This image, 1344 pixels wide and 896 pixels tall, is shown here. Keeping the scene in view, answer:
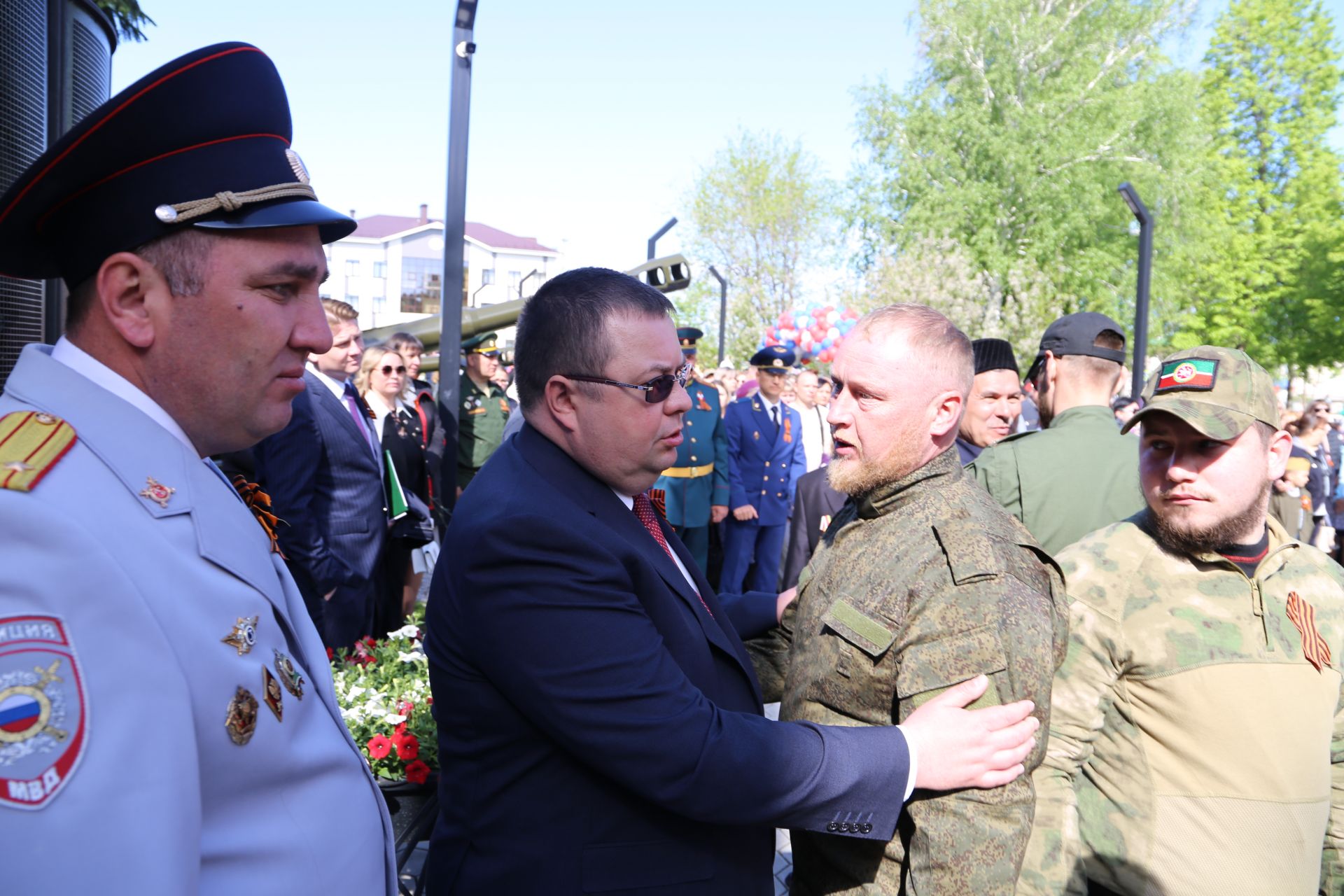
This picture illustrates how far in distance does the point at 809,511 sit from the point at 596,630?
5112 millimetres

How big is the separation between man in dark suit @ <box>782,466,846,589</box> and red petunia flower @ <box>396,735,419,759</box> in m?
3.61

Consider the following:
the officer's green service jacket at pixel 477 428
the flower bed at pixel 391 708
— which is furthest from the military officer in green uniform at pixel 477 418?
the flower bed at pixel 391 708

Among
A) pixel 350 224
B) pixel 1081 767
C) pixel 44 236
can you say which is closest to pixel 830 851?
pixel 1081 767

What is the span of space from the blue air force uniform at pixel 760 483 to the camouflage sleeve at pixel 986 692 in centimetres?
773

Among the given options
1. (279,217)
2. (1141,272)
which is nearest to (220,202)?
(279,217)

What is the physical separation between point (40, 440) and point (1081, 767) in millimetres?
2184

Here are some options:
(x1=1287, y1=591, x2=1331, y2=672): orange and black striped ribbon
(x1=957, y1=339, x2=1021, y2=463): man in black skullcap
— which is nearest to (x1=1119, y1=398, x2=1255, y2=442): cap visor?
(x1=1287, y1=591, x2=1331, y2=672): orange and black striped ribbon

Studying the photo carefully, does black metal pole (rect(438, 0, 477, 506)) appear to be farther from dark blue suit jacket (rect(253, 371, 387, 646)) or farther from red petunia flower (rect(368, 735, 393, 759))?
red petunia flower (rect(368, 735, 393, 759))

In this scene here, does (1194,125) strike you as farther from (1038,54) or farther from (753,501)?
(753,501)

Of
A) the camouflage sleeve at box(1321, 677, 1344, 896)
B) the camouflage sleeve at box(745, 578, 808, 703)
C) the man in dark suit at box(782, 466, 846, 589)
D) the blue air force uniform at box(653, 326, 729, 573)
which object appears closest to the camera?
the camouflage sleeve at box(1321, 677, 1344, 896)

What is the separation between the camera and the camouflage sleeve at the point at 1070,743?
81.3 inches

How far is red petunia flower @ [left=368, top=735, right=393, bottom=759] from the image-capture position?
3.30 meters

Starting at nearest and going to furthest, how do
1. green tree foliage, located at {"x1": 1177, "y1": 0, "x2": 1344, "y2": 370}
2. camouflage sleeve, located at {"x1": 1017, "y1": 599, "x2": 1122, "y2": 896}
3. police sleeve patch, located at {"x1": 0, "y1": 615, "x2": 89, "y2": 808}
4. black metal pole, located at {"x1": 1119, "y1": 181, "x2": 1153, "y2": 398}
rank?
police sleeve patch, located at {"x1": 0, "y1": 615, "x2": 89, "y2": 808} < camouflage sleeve, located at {"x1": 1017, "y1": 599, "x2": 1122, "y2": 896} < black metal pole, located at {"x1": 1119, "y1": 181, "x2": 1153, "y2": 398} < green tree foliage, located at {"x1": 1177, "y1": 0, "x2": 1344, "y2": 370}

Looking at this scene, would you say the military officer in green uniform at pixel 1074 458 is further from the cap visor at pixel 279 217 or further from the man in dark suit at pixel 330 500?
the cap visor at pixel 279 217
